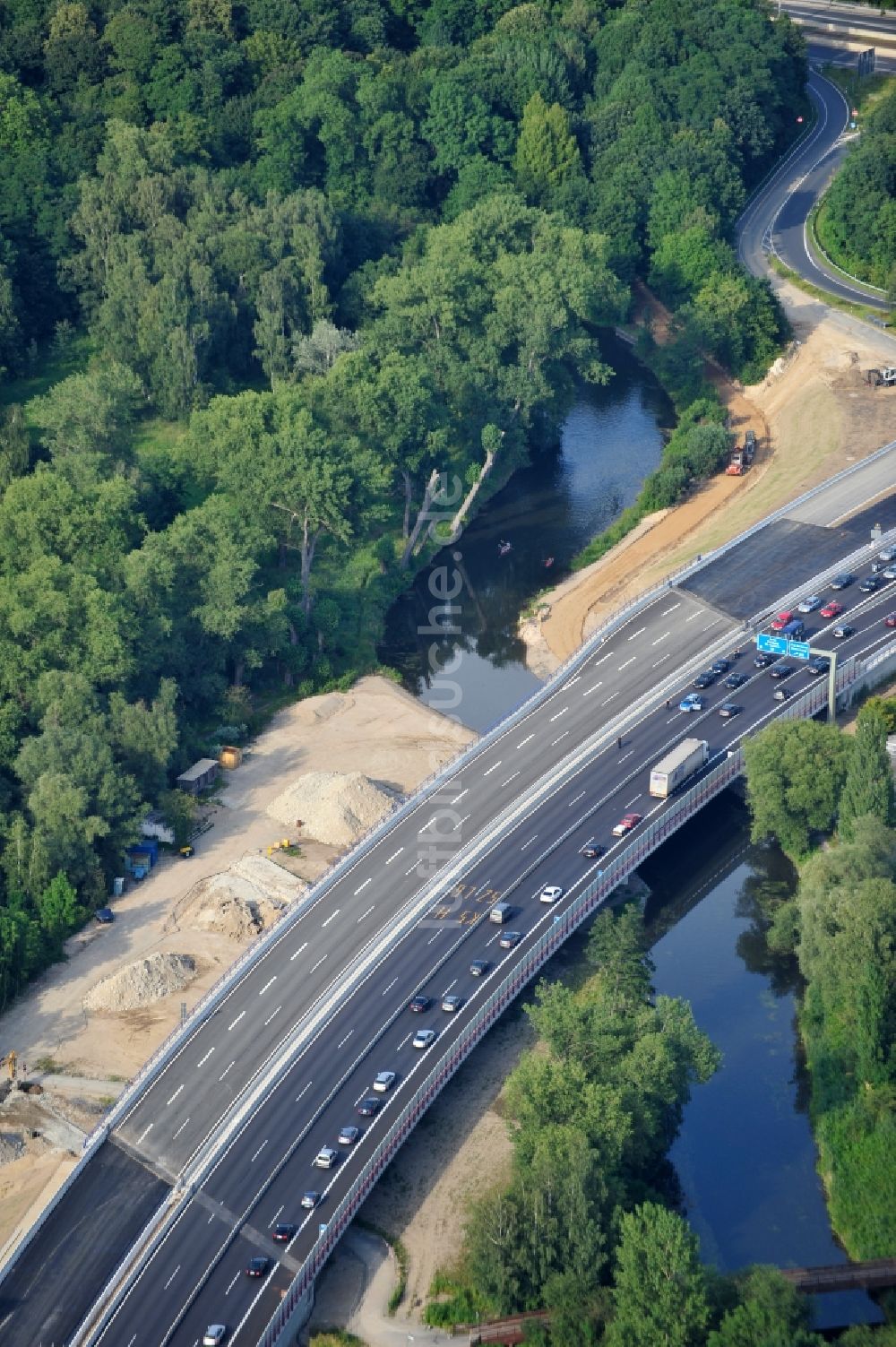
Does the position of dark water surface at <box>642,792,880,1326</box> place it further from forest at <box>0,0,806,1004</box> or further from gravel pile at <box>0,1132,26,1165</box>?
gravel pile at <box>0,1132,26,1165</box>

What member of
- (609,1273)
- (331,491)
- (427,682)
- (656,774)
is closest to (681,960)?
(656,774)

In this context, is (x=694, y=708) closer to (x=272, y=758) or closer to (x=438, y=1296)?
(x=272, y=758)

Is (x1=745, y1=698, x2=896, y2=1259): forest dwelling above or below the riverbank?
below

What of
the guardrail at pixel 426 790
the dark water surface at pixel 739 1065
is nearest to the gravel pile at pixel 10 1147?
the guardrail at pixel 426 790

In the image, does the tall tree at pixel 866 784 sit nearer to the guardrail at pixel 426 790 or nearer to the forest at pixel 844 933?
the forest at pixel 844 933

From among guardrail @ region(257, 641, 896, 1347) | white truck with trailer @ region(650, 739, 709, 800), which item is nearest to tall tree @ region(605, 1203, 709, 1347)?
guardrail @ region(257, 641, 896, 1347)

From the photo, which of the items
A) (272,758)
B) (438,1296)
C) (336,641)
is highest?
(336,641)
